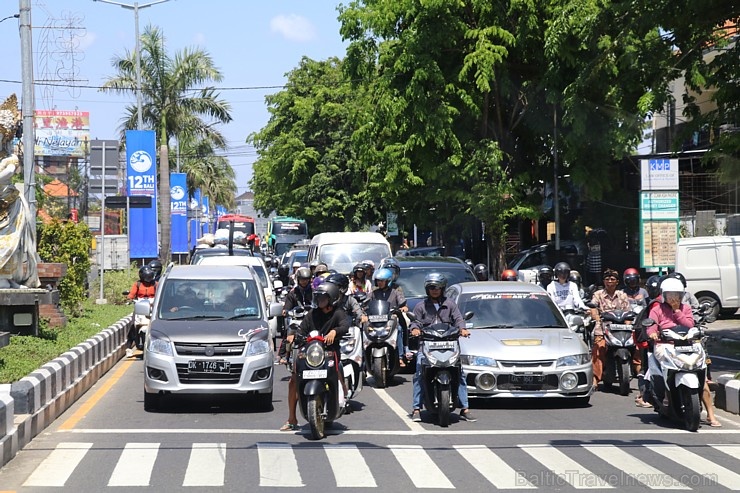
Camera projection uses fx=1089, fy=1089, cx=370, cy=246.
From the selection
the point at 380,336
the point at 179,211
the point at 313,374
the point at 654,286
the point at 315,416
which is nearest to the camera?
the point at 315,416

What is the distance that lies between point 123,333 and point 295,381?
424 inches

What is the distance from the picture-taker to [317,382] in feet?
35.5

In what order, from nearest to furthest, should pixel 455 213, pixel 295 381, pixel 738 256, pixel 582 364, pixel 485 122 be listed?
pixel 295 381 < pixel 582 364 < pixel 738 256 < pixel 485 122 < pixel 455 213

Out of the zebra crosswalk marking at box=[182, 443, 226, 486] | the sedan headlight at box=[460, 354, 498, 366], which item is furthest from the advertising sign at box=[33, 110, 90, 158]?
the zebra crosswalk marking at box=[182, 443, 226, 486]

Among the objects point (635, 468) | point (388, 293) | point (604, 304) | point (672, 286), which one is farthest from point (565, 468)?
point (388, 293)

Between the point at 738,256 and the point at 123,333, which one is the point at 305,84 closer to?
the point at 738,256

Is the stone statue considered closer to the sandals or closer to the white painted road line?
the white painted road line

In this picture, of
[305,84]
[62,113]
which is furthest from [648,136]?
[62,113]

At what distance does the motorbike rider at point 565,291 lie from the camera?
16500 mm

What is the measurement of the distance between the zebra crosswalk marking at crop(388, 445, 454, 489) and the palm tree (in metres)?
36.8

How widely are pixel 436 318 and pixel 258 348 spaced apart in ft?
7.24

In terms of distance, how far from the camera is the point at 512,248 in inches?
1805

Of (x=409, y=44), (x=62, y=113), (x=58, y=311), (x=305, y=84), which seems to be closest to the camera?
(x=58, y=311)

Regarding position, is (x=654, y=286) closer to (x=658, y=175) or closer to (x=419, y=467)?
(x=419, y=467)
